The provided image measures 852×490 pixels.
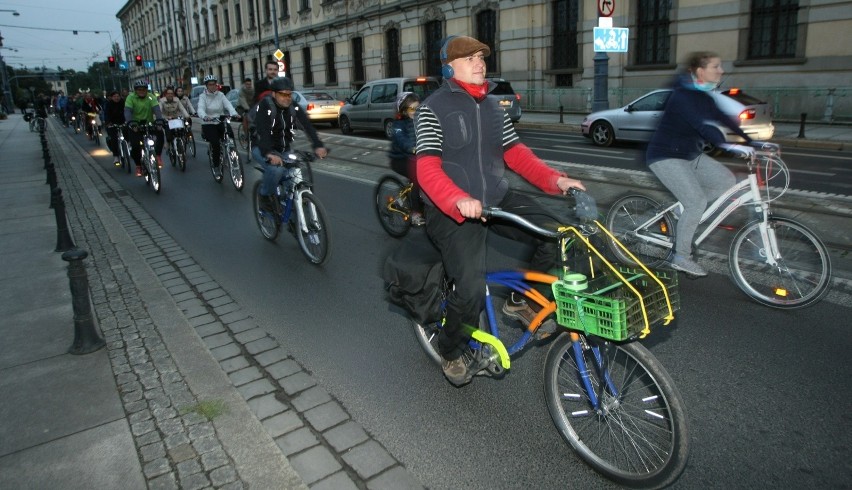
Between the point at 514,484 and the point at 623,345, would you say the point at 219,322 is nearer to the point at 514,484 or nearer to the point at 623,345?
the point at 514,484

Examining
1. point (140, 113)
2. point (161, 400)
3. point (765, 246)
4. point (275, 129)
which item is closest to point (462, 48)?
point (161, 400)

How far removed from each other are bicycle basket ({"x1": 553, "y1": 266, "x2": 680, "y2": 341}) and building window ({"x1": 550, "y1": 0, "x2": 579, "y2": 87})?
925 inches

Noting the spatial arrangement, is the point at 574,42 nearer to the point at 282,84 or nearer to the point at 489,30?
the point at 489,30

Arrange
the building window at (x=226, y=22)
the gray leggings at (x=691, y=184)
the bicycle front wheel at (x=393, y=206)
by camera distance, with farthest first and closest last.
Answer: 1. the building window at (x=226, y=22)
2. the bicycle front wheel at (x=393, y=206)
3. the gray leggings at (x=691, y=184)

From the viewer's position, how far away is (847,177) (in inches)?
392

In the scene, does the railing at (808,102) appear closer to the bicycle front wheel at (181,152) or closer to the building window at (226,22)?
the bicycle front wheel at (181,152)

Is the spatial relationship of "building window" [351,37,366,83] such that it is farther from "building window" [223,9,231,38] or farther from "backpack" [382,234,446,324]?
"backpack" [382,234,446,324]

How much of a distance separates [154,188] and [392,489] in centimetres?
969

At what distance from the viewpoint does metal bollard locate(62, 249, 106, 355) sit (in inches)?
168

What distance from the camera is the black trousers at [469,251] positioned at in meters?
3.14

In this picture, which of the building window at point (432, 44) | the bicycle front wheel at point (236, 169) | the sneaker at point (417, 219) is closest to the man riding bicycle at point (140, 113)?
the bicycle front wheel at point (236, 169)

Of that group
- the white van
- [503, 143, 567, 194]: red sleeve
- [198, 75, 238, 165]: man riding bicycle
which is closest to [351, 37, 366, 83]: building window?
the white van

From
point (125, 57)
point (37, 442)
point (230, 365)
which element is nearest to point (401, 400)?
point (230, 365)

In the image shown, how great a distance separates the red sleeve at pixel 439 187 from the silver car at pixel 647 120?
1145 cm
